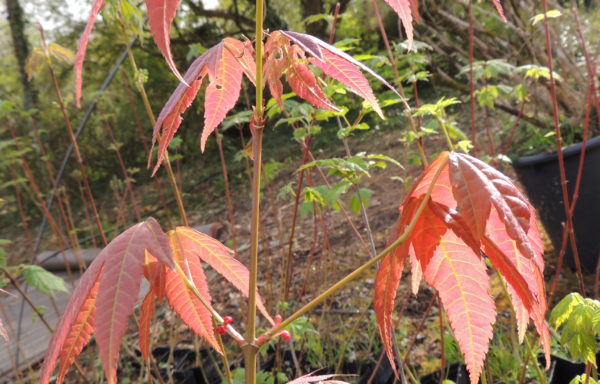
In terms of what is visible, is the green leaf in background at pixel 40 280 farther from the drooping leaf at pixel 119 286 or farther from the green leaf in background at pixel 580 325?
the green leaf in background at pixel 580 325

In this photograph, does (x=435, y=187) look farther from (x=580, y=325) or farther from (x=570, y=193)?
(x=570, y=193)

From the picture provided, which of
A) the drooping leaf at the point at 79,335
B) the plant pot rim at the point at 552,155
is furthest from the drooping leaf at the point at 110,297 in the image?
the plant pot rim at the point at 552,155

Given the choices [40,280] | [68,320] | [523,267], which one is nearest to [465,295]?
[523,267]

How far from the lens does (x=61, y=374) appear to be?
1.69ft

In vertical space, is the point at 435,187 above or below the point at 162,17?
below

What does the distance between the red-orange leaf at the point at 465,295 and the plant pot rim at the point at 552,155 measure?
1634 millimetres

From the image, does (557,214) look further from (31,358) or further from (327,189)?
(31,358)

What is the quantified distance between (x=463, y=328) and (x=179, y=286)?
1.15 feet

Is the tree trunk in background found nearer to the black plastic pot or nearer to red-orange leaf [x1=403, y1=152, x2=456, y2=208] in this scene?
the black plastic pot

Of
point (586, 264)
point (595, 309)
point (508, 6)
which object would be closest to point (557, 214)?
Answer: point (586, 264)

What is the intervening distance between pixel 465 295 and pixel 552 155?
5.74 ft

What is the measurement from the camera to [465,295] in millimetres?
532

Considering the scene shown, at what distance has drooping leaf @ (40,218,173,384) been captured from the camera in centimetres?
41

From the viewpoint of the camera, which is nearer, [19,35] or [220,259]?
[220,259]
